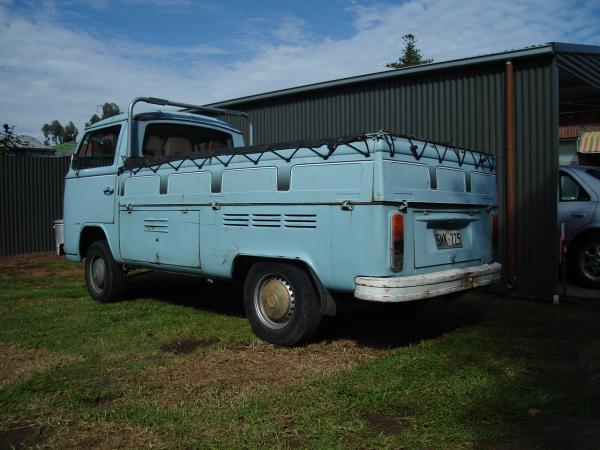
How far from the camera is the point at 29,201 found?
42.6 feet

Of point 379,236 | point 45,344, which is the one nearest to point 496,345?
point 379,236

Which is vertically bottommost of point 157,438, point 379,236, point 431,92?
point 157,438

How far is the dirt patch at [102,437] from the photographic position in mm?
3209

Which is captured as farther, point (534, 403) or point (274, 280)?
point (274, 280)

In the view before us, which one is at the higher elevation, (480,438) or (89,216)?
(89,216)

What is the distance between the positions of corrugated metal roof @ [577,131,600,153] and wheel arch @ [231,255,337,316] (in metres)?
14.6

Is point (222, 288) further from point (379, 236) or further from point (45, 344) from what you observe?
point (379, 236)

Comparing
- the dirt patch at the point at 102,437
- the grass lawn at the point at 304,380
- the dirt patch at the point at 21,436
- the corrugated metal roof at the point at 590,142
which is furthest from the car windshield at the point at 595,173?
the corrugated metal roof at the point at 590,142

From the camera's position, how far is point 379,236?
432 cm

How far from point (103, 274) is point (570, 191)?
22.8 ft

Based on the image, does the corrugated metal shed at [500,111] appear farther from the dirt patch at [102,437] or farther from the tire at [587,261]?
the dirt patch at [102,437]

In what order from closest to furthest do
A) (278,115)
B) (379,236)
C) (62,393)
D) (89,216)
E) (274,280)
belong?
(62,393)
(379,236)
(274,280)
(89,216)
(278,115)

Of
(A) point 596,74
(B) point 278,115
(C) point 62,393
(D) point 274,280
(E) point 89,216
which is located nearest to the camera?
(C) point 62,393

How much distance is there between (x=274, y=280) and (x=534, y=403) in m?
2.37
